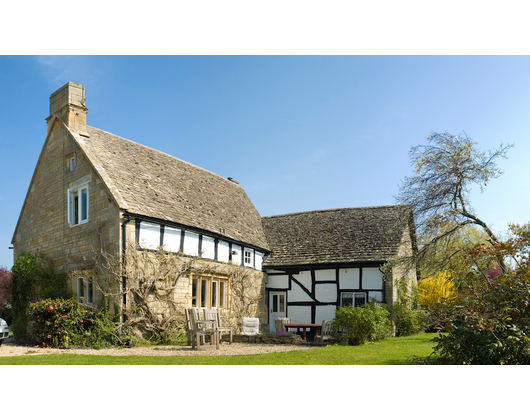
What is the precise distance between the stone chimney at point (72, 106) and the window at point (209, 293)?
6.72 metres

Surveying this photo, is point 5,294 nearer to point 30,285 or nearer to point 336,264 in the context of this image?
point 30,285

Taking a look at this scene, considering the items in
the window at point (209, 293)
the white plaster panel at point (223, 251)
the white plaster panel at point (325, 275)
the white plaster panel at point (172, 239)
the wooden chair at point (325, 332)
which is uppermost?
the white plaster panel at point (172, 239)

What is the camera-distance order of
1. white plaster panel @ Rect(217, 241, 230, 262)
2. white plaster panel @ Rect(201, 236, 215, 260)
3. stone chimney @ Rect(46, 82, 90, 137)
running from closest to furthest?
white plaster panel @ Rect(201, 236, 215, 260) → stone chimney @ Rect(46, 82, 90, 137) → white plaster panel @ Rect(217, 241, 230, 262)

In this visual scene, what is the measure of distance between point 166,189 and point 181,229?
2262mm

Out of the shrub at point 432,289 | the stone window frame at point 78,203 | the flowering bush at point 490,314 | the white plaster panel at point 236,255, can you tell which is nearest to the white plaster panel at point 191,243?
the white plaster panel at point 236,255

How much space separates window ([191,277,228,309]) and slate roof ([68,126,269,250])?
5.88 feet

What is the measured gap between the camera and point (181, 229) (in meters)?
15.0

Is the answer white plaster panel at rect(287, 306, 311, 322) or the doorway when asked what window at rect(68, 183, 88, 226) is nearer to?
the doorway

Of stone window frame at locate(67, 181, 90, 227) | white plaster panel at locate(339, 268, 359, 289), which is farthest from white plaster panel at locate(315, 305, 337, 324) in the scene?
stone window frame at locate(67, 181, 90, 227)

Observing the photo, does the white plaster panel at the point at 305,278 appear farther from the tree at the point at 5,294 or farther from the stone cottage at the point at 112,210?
the tree at the point at 5,294

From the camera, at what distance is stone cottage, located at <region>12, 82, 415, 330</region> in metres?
14.4

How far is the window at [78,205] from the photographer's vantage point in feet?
49.5
